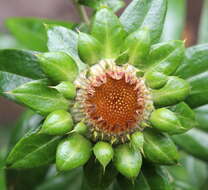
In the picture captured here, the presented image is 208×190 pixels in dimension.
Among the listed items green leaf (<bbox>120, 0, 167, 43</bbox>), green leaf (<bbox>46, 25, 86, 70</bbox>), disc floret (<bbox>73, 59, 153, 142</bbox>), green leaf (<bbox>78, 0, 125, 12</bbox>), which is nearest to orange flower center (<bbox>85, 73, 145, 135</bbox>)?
disc floret (<bbox>73, 59, 153, 142</bbox>)

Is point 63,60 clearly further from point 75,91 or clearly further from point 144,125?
point 144,125

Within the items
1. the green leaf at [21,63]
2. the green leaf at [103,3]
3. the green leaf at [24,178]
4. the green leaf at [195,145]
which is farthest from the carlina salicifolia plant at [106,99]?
the green leaf at [24,178]

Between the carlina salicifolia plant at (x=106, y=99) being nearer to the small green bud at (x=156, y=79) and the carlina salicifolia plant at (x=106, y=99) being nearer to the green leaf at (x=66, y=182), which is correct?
the small green bud at (x=156, y=79)

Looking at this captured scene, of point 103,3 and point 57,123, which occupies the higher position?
point 103,3

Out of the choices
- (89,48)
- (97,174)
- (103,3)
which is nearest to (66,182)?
(97,174)

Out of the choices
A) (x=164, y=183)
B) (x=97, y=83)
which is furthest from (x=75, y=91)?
(x=164, y=183)

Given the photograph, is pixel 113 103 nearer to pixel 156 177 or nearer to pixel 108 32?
pixel 108 32
